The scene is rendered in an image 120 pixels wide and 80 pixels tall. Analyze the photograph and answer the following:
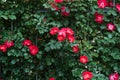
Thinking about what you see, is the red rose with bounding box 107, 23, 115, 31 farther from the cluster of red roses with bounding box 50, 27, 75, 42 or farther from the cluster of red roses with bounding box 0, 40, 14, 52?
the cluster of red roses with bounding box 0, 40, 14, 52

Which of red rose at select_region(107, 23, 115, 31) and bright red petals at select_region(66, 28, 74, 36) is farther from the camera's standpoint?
red rose at select_region(107, 23, 115, 31)

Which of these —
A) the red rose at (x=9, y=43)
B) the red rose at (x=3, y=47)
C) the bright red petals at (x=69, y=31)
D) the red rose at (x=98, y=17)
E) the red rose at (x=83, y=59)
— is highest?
the red rose at (x=98, y=17)

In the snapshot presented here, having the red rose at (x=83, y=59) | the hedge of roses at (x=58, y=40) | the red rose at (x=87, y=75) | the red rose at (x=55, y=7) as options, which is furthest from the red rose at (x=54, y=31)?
the red rose at (x=87, y=75)

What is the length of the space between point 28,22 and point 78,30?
465 millimetres

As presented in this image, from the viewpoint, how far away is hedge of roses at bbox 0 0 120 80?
300 cm

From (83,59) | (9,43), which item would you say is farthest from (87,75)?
(9,43)

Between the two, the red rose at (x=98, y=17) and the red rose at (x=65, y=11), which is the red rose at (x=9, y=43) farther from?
the red rose at (x=98, y=17)

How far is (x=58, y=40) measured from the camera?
9.62 ft

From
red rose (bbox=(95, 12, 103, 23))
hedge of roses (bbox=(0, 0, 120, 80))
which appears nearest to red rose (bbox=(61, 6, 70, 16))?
hedge of roses (bbox=(0, 0, 120, 80))

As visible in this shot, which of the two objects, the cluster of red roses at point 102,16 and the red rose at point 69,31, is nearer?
the red rose at point 69,31

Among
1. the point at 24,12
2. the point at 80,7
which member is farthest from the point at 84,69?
the point at 24,12

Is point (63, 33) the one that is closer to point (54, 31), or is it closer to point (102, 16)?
point (54, 31)

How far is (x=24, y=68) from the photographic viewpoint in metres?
3.18

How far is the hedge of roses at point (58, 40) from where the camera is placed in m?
3.00
